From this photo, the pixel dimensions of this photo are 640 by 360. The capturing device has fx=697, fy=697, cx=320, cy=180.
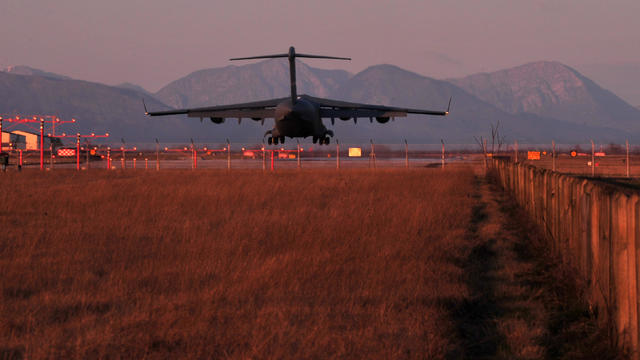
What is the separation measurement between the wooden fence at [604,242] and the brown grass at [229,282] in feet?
6.11

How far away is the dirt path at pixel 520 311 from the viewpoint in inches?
319

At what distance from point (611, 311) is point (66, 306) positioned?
23.5 feet

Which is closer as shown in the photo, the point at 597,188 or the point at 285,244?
the point at 597,188

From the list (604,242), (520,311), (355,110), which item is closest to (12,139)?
(355,110)

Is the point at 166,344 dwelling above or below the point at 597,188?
below

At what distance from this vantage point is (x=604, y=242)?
27.2 ft

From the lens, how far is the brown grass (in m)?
8.05

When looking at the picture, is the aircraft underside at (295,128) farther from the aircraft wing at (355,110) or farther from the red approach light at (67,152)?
the red approach light at (67,152)

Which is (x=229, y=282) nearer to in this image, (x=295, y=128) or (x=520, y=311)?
(x=520, y=311)

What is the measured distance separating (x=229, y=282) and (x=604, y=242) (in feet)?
18.9

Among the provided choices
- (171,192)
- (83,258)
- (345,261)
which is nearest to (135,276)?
(83,258)

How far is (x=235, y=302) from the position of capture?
32.5 feet

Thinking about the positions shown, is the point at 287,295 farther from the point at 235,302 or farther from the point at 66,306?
the point at 66,306

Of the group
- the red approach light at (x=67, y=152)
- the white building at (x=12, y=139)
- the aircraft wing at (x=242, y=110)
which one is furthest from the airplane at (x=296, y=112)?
the white building at (x=12, y=139)
